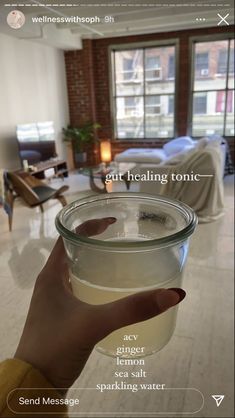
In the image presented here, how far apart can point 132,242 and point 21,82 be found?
0.47m

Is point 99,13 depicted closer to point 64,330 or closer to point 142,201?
point 142,201

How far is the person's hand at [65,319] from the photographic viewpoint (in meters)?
0.35

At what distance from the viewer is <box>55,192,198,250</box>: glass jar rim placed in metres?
0.34

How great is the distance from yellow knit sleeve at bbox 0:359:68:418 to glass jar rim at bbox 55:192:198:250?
16 cm

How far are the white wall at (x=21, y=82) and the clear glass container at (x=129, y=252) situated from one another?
0.16 metres

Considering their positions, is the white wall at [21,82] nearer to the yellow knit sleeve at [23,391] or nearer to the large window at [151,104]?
the yellow knit sleeve at [23,391]

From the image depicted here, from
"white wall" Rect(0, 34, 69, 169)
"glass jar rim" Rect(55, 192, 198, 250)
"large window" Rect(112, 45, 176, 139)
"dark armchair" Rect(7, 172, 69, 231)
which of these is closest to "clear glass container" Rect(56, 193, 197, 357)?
"glass jar rim" Rect(55, 192, 198, 250)

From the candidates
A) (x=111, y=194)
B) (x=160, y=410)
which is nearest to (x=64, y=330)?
(x=111, y=194)

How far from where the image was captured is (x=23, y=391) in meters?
0.37

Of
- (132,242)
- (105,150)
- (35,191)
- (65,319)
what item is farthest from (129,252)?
A: (105,150)

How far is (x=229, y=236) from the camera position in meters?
2.73

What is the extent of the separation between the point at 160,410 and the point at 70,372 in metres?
0.80

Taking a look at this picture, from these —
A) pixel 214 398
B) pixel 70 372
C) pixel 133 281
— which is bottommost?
pixel 214 398

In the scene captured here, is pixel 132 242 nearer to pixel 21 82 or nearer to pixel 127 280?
pixel 127 280
